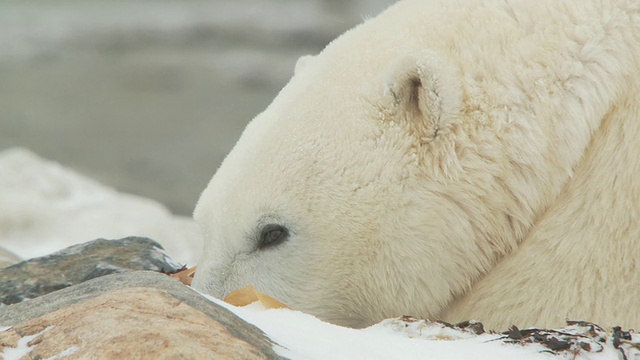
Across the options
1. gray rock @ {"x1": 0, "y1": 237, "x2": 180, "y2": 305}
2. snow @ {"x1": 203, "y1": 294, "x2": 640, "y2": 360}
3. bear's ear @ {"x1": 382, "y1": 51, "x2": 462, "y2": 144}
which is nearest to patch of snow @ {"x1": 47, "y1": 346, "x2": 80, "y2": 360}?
snow @ {"x1": 203, "y1": 294, "x2": 640, "y2": 360}

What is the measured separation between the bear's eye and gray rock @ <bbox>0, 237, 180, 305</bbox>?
370mm

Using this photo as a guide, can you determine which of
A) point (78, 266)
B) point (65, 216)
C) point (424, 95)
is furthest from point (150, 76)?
point (424, 95)

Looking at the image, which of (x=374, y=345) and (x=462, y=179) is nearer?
(x=374, y=345)

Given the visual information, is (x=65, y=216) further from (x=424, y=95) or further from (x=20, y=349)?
(x=20, y=349)

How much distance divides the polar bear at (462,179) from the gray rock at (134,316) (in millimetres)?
826

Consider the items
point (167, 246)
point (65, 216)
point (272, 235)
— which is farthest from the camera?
point (65, 216)

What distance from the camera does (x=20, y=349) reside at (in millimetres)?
1689

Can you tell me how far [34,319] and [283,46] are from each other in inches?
409

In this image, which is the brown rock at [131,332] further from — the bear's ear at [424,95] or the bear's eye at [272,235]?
the bear's ear at [424,95]

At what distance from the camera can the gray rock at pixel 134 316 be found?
5.37 feet

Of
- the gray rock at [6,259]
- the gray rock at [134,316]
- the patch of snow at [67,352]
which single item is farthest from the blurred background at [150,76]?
the patch of snow at [67,352]

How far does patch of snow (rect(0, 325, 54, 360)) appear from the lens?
5.45 feet

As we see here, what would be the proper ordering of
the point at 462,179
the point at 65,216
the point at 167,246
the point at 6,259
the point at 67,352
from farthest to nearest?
the point at 65,216 → the point at 167,246 → the point at 6,259 → the point at 462,179 → the point at 67,352

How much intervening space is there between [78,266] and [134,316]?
1.19 m
